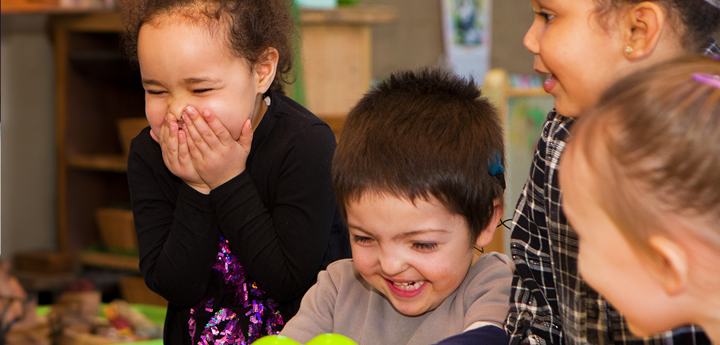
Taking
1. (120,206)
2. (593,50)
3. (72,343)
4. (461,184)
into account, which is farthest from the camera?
(120,206)

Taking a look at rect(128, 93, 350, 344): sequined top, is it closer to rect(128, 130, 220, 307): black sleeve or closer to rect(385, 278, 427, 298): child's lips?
rect(128, 130, 220, 307): black sleeve

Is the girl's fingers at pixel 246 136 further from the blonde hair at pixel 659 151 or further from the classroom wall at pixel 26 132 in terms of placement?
the classroom wall at pixel 26 132

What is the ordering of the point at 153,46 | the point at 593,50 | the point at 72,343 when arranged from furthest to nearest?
the point at 72,343, the point at 153,46, the point at 593,50

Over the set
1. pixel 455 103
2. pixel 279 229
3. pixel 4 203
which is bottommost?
pixel 4 203

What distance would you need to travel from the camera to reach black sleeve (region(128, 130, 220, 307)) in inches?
43.9

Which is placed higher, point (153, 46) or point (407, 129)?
point (153, 46)

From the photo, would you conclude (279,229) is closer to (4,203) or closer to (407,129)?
(407,129)

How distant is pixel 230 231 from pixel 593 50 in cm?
62

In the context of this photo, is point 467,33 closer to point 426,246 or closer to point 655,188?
point 426,246

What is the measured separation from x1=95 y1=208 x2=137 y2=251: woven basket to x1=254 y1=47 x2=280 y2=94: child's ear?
157cm

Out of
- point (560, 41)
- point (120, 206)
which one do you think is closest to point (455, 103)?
point (560, 41)

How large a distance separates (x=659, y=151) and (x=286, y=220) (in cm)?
67

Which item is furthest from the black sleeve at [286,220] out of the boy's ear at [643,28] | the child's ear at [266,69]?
the boy's ear at [643,28]

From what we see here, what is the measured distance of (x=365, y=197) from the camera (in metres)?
0.93
